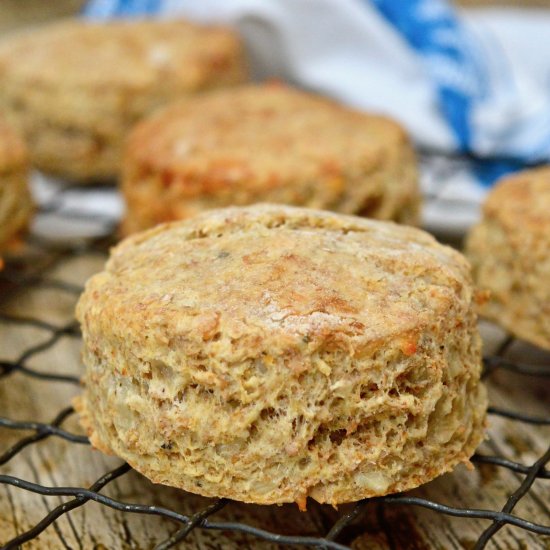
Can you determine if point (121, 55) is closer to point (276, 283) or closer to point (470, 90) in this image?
point (470, 90)

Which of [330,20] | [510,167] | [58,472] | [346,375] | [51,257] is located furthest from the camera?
[330,20]

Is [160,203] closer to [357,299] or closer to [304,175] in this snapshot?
[304,175]

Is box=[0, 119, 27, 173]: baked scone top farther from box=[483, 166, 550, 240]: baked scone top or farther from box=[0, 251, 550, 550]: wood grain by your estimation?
box=[483, 166, 550, 240]: baked scone top

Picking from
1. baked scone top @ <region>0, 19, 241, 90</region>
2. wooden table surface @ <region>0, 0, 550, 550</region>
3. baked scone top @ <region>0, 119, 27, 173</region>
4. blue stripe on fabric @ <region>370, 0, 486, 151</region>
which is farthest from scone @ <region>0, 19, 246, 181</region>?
wooden table surface @ <region>0, 0, 550, 550</region>

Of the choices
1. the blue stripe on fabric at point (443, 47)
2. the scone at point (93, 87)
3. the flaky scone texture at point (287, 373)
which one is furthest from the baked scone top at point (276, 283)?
the blue stripe on fabric at point (443, 47)

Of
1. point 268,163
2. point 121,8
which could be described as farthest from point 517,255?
point 121,8

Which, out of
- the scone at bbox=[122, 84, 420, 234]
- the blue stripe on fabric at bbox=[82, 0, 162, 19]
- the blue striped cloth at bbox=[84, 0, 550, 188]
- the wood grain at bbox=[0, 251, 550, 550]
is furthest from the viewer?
the blue stripe on fabric at bbox=[82, 0, 162, 19]

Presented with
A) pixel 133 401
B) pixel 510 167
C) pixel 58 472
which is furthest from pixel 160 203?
pixel 510 167
